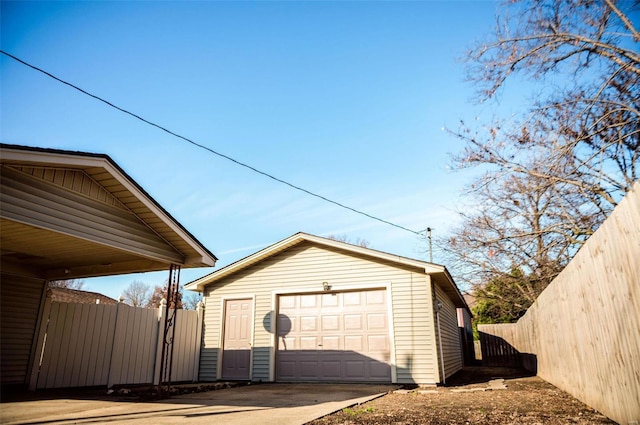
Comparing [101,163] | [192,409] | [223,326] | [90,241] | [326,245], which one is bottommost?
[192,409]

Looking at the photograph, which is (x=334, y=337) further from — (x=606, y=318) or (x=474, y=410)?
(x=606, y=318)

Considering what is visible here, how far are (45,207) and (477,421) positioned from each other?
→ 6633mm

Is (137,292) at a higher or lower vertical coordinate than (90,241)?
higher

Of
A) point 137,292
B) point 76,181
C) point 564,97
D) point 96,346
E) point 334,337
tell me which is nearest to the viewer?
point 76,181

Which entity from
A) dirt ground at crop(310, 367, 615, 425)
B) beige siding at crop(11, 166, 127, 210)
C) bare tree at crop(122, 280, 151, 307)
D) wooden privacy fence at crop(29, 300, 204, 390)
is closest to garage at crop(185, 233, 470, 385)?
wooden privacy fence at crop(29, 300, 204, 390)

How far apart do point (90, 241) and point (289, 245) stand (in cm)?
601

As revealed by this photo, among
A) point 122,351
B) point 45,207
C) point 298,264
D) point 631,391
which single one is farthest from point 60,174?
point 631,391

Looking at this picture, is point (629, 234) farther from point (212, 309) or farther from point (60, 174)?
point (212, 309)

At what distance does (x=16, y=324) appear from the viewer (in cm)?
884

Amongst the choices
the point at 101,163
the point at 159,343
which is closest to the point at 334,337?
the point at 159,343

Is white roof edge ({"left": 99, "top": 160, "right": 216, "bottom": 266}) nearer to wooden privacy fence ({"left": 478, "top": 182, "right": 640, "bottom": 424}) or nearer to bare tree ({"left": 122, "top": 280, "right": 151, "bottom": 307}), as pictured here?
wooden privacy fence ({"left": 478, "top": 182, "right": 640, "bottom": 424})

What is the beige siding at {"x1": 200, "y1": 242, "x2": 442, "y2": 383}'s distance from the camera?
9.77 metres

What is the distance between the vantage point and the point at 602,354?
4578 millimetres

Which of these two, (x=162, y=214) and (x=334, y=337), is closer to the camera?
(x=162, y=214)
